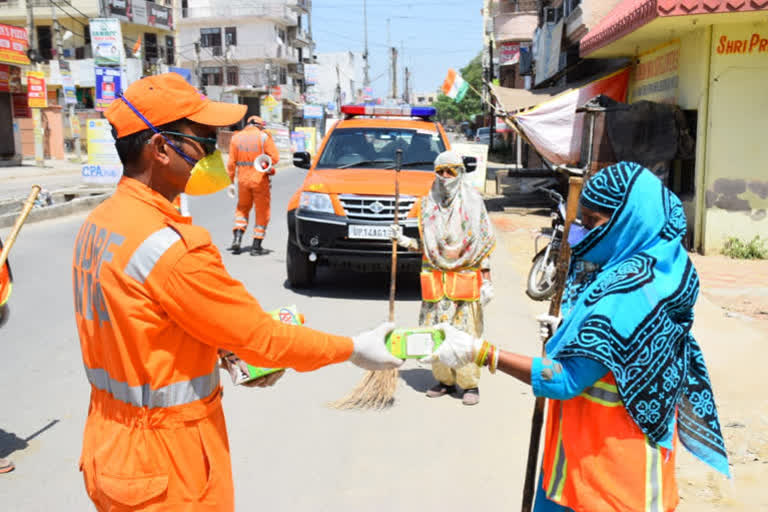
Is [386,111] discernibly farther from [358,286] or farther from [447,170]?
[447,170]

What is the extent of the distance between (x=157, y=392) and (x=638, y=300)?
4.68 ft

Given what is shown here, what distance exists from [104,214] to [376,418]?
10.9 ft

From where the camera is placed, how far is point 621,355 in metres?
2.23

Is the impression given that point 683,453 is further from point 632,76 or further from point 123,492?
point 632,76

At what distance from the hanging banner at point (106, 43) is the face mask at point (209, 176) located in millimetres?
17233

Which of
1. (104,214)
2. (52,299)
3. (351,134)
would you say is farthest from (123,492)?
(351,134)

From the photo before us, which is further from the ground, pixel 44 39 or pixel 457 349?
pixel 44 39

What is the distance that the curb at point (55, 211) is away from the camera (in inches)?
525

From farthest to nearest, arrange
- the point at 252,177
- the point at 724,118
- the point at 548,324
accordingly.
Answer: the point at 252,177, the point at 724,118, the point at 548,324

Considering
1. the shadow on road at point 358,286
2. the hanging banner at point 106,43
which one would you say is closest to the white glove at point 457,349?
the shadow on road at point 358,286

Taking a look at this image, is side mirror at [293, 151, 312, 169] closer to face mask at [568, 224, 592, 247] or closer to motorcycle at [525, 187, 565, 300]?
motorcycle at [525, 187, 565, 300]

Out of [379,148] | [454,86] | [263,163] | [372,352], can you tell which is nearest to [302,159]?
[379,148]

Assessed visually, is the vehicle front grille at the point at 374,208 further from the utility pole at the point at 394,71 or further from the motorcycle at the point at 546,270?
the utility pole at the point at 394,71

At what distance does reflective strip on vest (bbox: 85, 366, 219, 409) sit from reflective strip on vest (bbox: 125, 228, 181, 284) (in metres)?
0.30
